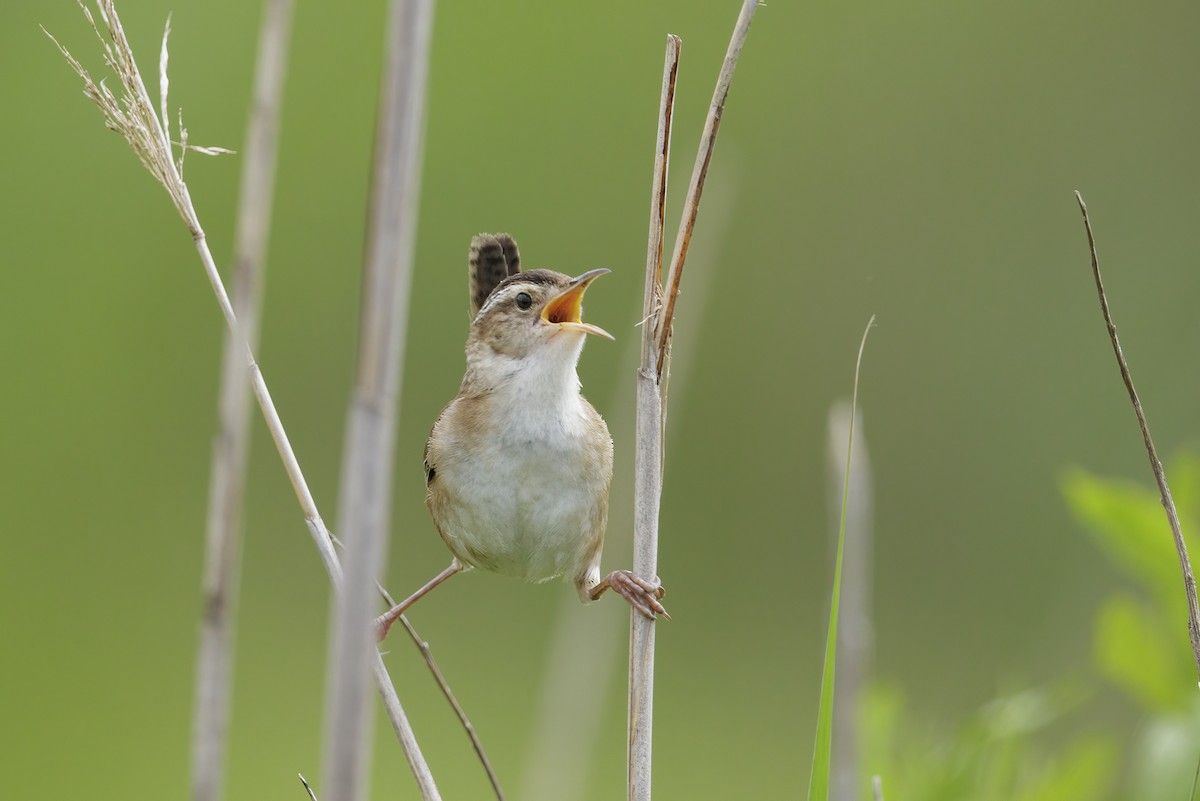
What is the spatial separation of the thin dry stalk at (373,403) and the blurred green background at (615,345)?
6.09 metres

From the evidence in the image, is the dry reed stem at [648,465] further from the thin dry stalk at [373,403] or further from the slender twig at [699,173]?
the thin dry stalk at [373,403]

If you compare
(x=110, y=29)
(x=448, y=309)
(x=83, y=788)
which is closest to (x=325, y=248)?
(x=448, y=309)

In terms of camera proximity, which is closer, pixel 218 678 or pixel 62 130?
pixel 218 678

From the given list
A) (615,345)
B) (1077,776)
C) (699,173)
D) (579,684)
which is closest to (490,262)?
(579,684)

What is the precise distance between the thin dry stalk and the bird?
1.30 m

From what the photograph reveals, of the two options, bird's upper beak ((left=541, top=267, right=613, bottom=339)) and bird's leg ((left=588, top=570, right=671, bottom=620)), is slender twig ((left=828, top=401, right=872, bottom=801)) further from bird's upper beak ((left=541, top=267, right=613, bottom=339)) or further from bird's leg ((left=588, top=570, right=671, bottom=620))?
bird's upper beak ((left=541, top=267, right=613, bottom=339))

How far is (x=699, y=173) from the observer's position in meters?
1.88

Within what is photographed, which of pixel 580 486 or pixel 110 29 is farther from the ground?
pixel 110 29

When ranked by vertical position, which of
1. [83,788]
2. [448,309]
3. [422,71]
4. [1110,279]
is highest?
[422,71]

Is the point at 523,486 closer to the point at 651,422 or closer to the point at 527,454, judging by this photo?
the point at 527,454

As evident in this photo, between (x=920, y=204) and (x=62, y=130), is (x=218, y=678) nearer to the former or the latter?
(x=62, y=130)

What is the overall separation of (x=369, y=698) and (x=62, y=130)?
7277 millimetres

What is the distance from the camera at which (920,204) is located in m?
8.80

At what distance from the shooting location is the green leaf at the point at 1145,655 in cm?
233
